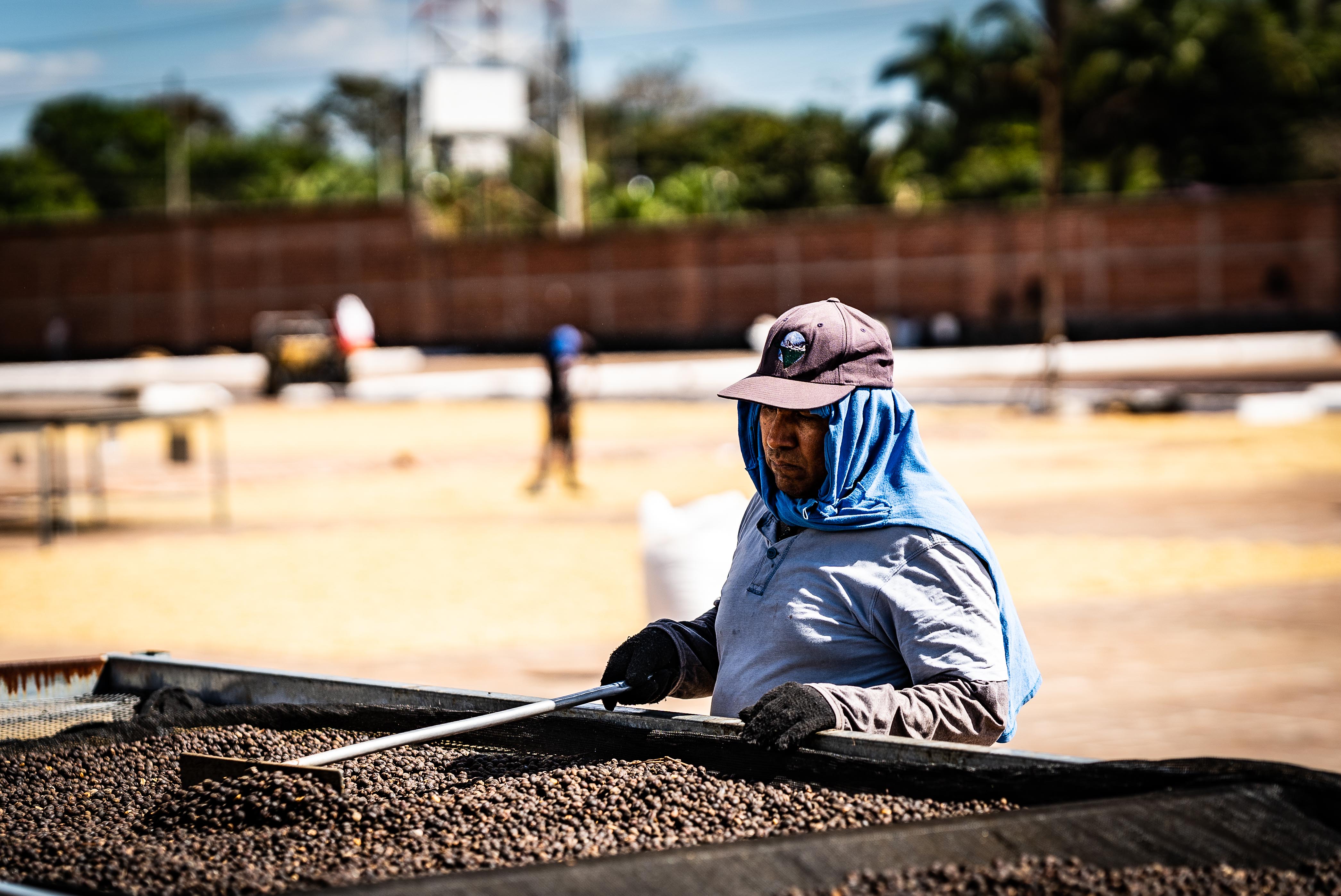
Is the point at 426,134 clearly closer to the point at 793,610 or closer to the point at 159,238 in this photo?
the point at 159,238

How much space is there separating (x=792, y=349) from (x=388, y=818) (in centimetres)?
106

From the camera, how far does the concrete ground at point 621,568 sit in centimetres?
692

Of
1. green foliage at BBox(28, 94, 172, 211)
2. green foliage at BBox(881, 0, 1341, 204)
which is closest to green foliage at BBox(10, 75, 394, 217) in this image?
green foliage at BBox(28, 94, 172, 211)

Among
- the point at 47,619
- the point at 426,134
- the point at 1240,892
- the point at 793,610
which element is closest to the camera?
the point at 1240,892

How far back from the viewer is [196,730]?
3158mm

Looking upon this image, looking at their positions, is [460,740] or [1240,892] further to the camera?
[460,740]

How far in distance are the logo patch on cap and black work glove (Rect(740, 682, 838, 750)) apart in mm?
577

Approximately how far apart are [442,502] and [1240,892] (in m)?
13.5

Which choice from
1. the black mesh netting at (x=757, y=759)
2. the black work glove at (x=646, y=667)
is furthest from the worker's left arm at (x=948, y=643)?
the black work glove at (x=646, y=667)

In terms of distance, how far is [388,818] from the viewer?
2.57 meters

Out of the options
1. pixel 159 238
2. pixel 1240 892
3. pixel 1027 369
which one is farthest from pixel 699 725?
pixel 159 238

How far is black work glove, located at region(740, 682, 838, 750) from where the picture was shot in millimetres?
2457

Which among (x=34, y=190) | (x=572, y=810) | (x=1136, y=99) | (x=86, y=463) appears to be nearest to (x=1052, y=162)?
(x=86, y=463)

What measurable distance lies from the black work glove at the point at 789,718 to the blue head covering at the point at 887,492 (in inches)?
12.7
